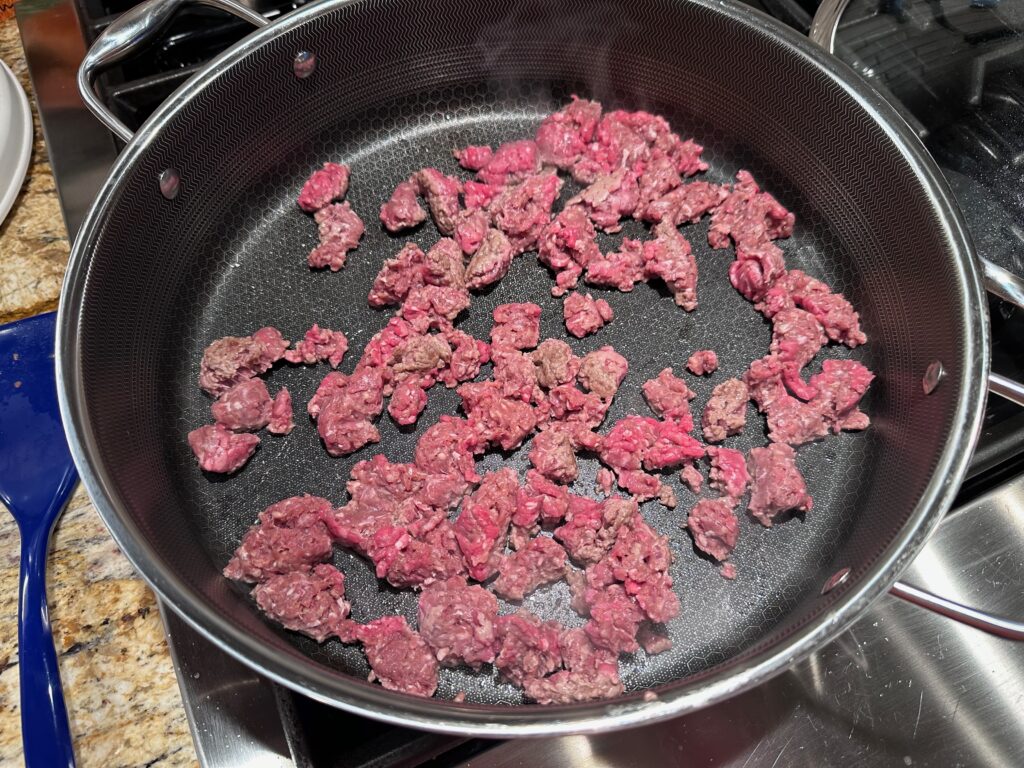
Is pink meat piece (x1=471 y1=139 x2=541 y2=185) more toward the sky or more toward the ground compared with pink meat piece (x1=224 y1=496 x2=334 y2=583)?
more toward the sky

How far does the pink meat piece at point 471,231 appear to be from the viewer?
7.79 feet

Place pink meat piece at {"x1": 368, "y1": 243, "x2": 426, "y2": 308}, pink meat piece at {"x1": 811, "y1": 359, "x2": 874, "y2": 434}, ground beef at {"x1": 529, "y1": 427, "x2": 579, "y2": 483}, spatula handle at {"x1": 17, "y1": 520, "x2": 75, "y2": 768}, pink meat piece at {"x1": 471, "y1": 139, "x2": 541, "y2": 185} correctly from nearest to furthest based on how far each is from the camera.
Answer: spatula handle at {"x1": 17, "y1": 520, "x2": 75, "y2": 768} < ground beef at {"x1": 529, "y1": 427, "x2": 579, "y2": 483} < pink meat piece at {"x1": 811, "y1": 359, "x2": 874, "y2": 434} < pink meat piece at {"x1": 368, "y1": 243, "x2": 426, "y2": 308} < pink meat piece at {"x1": 471, "y1": 139, "x2": 541, "y2": 185}

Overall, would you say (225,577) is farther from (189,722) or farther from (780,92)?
(780,92)

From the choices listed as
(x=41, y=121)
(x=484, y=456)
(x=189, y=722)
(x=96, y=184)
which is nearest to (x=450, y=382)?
(x=484, y=456)

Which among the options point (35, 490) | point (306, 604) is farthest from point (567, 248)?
point (35, 490)

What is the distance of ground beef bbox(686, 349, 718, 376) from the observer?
2.22 meters

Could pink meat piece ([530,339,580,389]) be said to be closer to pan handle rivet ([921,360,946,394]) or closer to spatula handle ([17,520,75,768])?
pan handle rivet ([921,360,946,394])

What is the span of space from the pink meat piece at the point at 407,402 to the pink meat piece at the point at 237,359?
391 millimetres

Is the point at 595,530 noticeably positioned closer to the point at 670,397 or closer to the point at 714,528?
the point at 714,528

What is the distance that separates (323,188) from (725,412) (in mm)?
1497

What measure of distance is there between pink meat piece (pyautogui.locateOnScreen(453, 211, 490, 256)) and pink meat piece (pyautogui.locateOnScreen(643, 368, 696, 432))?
717mm

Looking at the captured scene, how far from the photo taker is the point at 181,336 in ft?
7.54

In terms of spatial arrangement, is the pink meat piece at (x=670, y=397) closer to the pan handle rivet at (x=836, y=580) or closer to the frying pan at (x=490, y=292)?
the frying pan at (x=490, y=292)

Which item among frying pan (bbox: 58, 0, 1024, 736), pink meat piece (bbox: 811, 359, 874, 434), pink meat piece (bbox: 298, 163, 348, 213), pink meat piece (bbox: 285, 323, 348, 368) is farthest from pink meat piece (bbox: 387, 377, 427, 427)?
pink meat piece (bbox: 811, 359, 874, 434)
